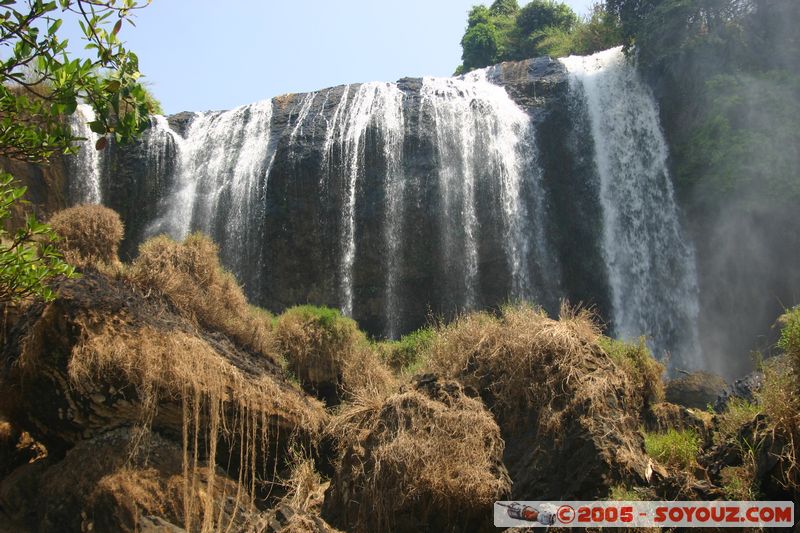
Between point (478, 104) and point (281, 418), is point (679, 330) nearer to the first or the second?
point (478, 104)

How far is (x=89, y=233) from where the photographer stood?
856cm

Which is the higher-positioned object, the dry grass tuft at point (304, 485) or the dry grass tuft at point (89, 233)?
the dry grass tuft at point (89, 233)

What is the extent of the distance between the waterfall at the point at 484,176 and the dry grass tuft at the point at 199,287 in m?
9.43

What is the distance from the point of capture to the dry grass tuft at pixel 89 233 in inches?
331

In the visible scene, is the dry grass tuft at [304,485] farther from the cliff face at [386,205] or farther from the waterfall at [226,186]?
the waterfall at [226,186]

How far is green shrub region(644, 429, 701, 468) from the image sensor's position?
666cm

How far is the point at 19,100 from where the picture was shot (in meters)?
4.02

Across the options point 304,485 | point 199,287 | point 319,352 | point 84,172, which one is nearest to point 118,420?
point 304,485

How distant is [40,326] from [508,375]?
4434 mm

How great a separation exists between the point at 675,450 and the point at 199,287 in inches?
230

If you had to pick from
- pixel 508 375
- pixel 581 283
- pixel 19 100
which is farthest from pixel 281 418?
pixel 581 283

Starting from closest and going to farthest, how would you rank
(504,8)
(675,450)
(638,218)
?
(675,450), (638,218), (504,8)

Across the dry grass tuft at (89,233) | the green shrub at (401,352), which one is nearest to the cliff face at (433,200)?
the green shrub at (401,352)

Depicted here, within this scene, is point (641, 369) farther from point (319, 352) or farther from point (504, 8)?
point (504, 8)
